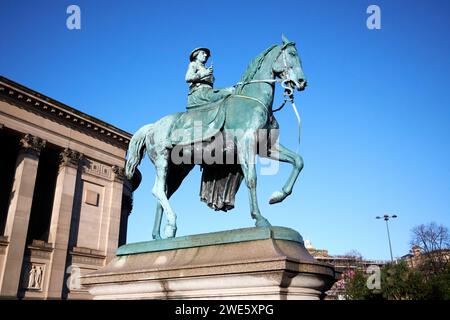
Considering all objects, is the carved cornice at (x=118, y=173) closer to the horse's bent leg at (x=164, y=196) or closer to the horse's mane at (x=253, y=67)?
the horse's bent leg at (x=164, y=196)

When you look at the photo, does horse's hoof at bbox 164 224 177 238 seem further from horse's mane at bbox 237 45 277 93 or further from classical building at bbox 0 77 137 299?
classical building at bbox 0 77 137 299

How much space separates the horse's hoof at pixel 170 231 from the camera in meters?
7.75

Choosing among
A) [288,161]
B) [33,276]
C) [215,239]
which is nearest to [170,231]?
[215,239]

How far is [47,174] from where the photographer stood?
36.8m

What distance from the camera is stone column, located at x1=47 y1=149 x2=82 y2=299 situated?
105 ft

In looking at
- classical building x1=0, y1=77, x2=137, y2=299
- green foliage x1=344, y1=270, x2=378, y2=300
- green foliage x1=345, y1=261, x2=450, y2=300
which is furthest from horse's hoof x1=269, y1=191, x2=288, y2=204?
green foliage x1=344, y1=270, x2=378, y2=300

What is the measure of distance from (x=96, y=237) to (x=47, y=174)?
7.16 meters

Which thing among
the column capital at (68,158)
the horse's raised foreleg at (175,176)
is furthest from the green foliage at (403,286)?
the horse's raised foreleg at (175,176)

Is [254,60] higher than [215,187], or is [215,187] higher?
[254,60]

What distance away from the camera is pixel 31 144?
106 feet

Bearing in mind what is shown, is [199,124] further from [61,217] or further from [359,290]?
[359,290]

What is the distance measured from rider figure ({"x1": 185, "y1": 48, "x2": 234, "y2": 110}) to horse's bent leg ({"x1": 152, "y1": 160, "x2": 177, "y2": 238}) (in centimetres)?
145
